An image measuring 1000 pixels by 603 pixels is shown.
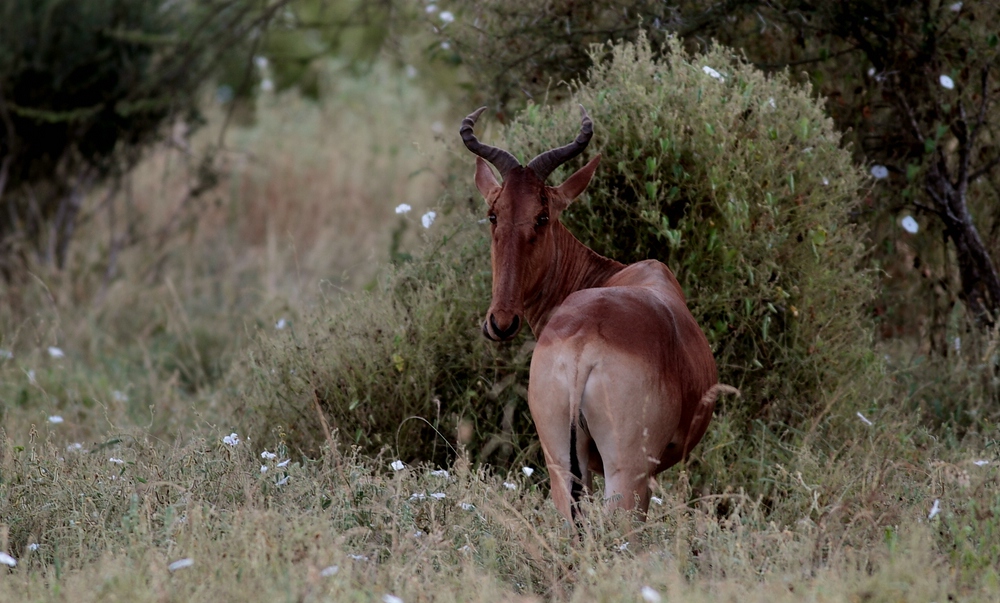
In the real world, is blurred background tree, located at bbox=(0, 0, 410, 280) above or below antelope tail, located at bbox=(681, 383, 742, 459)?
below

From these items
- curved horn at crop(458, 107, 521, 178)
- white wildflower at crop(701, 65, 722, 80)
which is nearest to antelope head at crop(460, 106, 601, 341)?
curved horn at crop(458, 107, 521, 178)

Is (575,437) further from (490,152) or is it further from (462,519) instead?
(490,152)

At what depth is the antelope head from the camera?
4371 millimetres

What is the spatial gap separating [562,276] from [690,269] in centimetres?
86

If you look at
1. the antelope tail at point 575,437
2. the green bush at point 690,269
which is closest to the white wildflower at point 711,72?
the green bush at point 690,269

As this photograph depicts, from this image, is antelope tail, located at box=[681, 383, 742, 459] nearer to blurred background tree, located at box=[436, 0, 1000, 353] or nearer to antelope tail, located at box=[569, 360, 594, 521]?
antelope tail, located at box=[569, 360, 594, 521]

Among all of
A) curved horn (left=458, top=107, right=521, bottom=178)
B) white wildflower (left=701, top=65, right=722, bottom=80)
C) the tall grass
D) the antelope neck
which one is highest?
white wildflower (left=701, top=65, right=722, bottom=80)

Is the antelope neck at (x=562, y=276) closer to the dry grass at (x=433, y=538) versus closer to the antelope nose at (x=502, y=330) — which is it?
the antelope nose at (x=502, y=330)

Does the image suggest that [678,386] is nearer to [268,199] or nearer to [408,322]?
[408,322]

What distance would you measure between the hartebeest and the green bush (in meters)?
0.82

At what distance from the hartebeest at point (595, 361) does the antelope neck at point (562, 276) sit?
0.13 m

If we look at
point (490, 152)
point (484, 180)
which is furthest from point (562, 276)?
point (490, 152)

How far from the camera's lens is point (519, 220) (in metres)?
4.48

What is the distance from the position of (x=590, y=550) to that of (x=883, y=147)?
3.97 m
